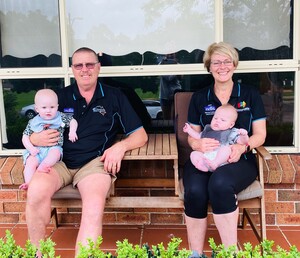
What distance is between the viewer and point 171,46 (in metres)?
3.48

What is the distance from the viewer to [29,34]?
352 centimetres

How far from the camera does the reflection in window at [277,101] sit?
135 inches

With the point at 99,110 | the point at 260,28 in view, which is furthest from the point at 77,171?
the point at 260,28

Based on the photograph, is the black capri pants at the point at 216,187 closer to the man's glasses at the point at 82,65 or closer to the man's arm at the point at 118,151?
the man's arm at the point at 118,151

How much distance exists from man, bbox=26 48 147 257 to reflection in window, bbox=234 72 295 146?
3.46 feet

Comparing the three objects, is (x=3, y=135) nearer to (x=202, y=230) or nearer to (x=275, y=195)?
(x=202, y=230)

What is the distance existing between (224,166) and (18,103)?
1.86 metres

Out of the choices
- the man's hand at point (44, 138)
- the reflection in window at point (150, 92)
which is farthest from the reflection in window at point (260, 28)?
the man's hand at point (44, 138)

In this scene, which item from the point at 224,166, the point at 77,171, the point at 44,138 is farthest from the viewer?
the point at 77,171

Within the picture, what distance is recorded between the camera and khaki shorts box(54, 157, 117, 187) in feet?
9.09

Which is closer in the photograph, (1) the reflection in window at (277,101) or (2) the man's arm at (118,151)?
(2) the man's arm at (118,151)

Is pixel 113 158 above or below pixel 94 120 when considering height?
below

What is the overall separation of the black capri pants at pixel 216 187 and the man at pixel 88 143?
0.50 m

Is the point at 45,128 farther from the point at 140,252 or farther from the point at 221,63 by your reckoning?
the point at 140,252
